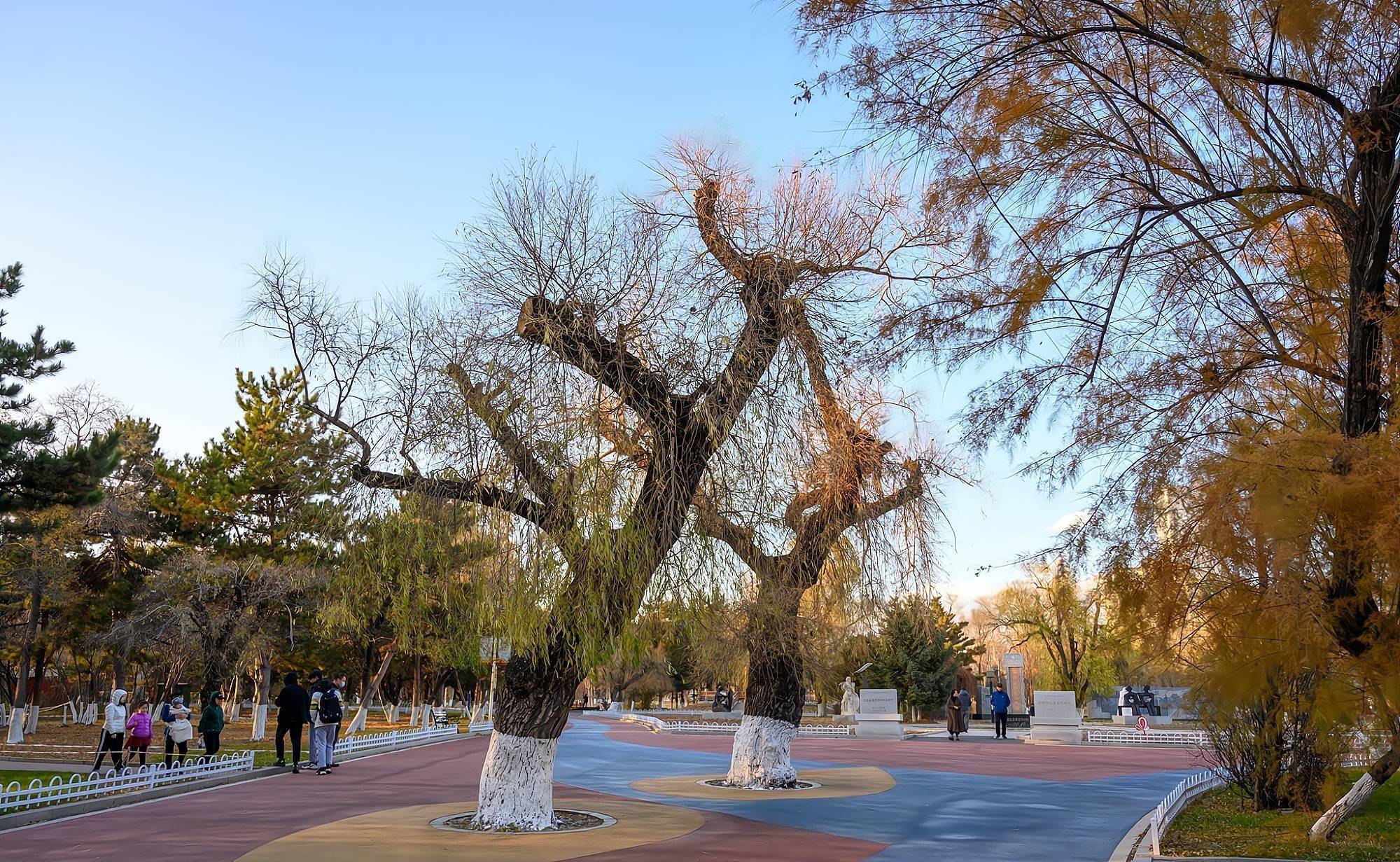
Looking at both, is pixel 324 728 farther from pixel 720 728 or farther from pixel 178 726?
pixel 720 728

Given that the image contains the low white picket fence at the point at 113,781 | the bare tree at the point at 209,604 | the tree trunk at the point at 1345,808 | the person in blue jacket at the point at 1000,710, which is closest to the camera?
the tree trunk at the point at 1345,808

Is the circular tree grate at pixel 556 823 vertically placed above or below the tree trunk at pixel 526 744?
below

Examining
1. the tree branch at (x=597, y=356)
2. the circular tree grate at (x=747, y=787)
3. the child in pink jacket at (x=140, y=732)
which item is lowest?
the circular tree grate at (x=747, y=787)

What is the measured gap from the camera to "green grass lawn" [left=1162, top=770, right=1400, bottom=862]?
32.4ft

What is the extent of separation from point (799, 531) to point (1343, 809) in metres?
6.51

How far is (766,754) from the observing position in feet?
52.6

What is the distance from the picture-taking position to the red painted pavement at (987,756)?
21.0 metres

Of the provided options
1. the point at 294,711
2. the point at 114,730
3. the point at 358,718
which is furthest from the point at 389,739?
the point at 114,730

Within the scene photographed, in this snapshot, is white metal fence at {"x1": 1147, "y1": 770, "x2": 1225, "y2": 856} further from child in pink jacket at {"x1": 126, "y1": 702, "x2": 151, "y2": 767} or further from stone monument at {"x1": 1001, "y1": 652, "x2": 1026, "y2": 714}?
stone monument at {"x1": 1001, "y1": 652, "x2": 1026, "y2": 714}

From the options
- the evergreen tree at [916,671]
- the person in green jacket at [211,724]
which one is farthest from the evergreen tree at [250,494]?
the evergreen tree at [916,671]

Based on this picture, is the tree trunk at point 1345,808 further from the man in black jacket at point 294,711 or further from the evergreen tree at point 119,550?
the evergreen tree at point 119,550

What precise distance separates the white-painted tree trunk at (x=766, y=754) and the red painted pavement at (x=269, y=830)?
251cm

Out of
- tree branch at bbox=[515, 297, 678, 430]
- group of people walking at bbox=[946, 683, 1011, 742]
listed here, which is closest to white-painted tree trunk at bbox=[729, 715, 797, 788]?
tree branch at bbox=[515, 297, 678, 430]

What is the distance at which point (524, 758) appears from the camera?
11086 mm
